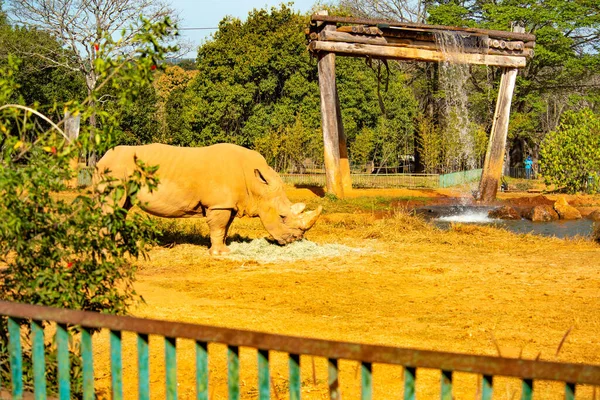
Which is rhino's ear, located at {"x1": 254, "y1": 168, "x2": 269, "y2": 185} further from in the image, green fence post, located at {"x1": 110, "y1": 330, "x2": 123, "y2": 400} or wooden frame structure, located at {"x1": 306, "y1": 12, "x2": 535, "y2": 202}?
green fence post, located at {"x1": 110, "y1": 330, "x2": 123, "y2": 400}

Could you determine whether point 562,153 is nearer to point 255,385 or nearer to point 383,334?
point 383,334

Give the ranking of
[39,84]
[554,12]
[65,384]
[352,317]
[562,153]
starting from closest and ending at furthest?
[65,384] → [352,317] → [562,153] → [554,12] → [39,84]

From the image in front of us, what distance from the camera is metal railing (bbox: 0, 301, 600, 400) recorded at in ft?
9.24

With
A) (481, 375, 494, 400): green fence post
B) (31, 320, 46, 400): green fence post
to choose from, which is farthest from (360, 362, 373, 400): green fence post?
(31, 320, 46, 400): green fence post

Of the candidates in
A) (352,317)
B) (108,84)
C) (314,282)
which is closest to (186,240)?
(314,282)

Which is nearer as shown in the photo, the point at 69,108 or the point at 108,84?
the point at 69,108

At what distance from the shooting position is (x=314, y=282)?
11148 mm

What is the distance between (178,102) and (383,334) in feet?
117

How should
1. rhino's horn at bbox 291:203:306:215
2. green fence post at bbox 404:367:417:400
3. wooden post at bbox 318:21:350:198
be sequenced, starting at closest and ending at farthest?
green fence post at bbox 404:367:417:400
rhino's horn at bbox 291:203:306:215
wooden post at bbox 318:21:350:198

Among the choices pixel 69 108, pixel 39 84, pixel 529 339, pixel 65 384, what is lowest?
pixel 529 339

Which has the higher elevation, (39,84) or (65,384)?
(39,84)

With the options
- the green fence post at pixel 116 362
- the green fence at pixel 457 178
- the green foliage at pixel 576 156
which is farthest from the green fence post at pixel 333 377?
the green fence at pixel 457 178

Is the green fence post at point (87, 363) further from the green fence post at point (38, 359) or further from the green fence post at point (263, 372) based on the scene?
the green fence post at point (263, 372)

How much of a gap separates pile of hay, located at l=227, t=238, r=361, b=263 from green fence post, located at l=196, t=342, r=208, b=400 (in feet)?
30.3
